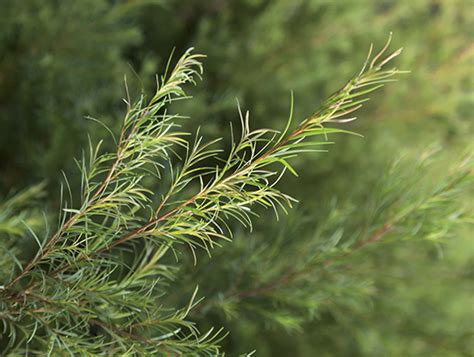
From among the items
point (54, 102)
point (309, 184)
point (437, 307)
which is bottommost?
point (437, 307)

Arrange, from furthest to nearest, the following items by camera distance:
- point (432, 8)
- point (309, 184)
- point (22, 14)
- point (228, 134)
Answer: point (432, 8) → point (309, 184) → point (228, 134) → point (22, 14)

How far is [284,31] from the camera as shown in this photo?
2.76ft

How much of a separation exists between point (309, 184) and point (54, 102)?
1.30 ft

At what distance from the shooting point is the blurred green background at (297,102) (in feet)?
1.94

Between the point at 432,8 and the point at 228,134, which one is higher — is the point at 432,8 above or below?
above

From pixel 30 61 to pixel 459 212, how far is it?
46 centimetres

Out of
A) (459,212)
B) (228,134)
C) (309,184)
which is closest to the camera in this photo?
(459,212)

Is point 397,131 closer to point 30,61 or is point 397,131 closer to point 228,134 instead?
point 228,134

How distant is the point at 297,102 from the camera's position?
81cm

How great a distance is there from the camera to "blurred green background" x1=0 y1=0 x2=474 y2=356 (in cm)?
59

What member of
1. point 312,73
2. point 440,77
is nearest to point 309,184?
point 312,73

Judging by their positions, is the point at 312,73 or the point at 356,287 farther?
the point at 312,73

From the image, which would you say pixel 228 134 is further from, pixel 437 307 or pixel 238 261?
pixel 437 307

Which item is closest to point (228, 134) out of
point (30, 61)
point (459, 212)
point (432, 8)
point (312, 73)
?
point (312, 73)
